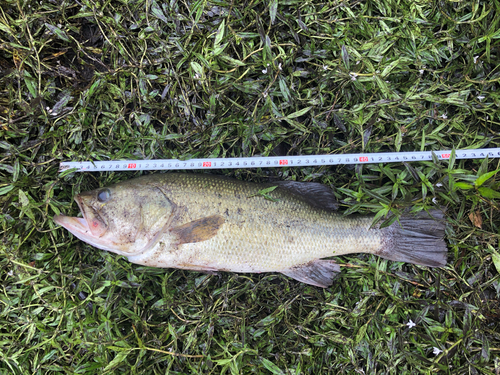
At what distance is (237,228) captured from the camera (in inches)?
103

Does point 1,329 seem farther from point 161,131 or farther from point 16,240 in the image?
point 161,131

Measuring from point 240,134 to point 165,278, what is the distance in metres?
1.56

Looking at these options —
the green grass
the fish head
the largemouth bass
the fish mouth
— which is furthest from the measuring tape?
the fish mouth

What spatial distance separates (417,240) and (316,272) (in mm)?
1025

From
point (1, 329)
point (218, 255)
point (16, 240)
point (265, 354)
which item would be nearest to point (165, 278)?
point (218, 255)

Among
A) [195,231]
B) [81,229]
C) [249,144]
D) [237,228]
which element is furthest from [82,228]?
[249,144]

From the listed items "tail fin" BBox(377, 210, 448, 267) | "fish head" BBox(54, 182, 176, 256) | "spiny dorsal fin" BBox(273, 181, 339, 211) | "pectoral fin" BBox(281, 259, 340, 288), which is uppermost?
"fish head" BBox(54, 182, 176, 256)

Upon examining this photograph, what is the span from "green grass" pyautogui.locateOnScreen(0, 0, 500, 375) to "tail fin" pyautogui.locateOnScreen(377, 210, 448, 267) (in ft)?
0.59

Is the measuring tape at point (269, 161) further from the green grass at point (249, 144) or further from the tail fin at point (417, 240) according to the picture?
the tail fin at point (417, 240)

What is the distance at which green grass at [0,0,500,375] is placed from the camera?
275 cm

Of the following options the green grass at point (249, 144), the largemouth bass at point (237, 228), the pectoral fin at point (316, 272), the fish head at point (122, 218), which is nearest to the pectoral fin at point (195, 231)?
the largemouth bass at point (237, 228)

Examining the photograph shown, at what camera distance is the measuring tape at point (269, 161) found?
9.34ft

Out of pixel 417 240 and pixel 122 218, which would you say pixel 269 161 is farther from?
pixel 417 240

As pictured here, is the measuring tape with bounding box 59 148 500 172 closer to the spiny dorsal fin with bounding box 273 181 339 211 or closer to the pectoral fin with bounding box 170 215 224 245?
the spiny dorsal fin with bounding box 273 181 339 211
